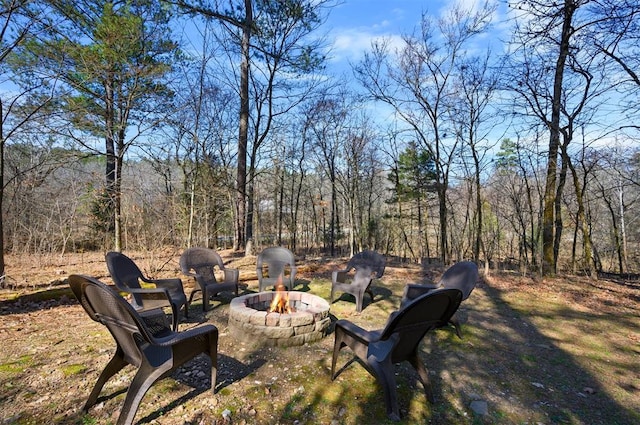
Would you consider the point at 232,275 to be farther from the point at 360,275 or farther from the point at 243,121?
the point at 243,121

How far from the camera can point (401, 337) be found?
6.87 ft

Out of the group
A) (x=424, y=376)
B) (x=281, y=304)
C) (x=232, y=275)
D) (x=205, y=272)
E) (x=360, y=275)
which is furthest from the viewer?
(x=360, y=275)

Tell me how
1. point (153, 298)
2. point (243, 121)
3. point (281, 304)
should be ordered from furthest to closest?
point (243, 121), point (281, 304), point (153, 298)

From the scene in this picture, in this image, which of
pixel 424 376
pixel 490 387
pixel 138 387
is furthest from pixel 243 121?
pixel 490 387

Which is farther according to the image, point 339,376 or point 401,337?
point 339,376

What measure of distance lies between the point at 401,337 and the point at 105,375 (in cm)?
203

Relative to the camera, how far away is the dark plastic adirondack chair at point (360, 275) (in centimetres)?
442

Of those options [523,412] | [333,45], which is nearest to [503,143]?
[333,45]

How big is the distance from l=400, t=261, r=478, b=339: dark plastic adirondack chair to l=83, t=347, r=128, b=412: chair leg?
2.94m

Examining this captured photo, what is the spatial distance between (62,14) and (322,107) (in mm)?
8553

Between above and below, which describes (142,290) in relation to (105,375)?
above

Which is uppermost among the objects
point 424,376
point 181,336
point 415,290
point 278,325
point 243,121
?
point 243,121

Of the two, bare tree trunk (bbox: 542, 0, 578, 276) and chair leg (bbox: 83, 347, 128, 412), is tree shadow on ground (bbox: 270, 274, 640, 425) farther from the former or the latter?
bare tree trunk (bbox: 542, 0, 578, 276)

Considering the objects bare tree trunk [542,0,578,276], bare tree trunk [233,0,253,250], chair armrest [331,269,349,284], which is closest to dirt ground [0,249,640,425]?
chair armrest [331,269,349,284]
